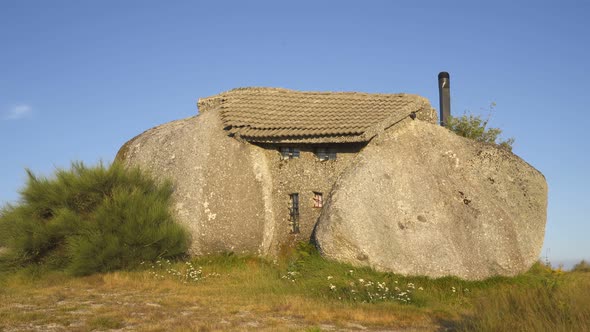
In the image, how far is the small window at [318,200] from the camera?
16237mm

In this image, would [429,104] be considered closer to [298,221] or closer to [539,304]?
[298,221]

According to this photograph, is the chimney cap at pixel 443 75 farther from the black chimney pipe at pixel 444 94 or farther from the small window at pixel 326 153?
the small window at pixel 326 153

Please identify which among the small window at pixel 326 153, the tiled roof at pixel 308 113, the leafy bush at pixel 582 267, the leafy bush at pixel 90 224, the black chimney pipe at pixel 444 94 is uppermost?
the black chimney pipe at pixel 444 94

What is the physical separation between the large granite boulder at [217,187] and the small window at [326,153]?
5.10ft

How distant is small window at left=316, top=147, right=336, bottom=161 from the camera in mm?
16281

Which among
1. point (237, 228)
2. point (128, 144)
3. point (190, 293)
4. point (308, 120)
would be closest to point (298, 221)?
point (237, 228)

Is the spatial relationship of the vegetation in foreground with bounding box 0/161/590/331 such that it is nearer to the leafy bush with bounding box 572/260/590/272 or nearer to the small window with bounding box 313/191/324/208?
the small window with bounding box 313/191/324/208

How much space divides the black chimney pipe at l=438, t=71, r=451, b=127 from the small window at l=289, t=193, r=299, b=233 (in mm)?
7451

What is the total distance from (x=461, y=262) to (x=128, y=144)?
10.6 metres

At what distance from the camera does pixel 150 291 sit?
513 inches

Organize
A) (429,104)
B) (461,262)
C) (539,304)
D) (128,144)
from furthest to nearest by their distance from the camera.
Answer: (128,144) < (429,104) < (461,262) < (539,304)

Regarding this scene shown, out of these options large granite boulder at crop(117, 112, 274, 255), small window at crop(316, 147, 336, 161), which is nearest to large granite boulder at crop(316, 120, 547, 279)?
small window at crop(316, 147, 336, 161)

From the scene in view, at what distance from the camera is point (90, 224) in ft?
48.0

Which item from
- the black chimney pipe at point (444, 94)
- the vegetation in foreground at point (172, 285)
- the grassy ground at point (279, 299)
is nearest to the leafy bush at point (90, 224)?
the vegetation in foreground at point (172, 285)
